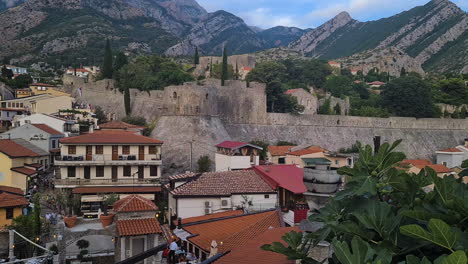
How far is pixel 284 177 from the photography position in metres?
26.5

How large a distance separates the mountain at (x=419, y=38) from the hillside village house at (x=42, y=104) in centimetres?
10135

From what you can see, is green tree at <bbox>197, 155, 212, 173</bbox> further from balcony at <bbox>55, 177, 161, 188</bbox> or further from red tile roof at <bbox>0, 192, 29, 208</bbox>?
red tile roof at <bbox>0, 192, 29, 208</bbox>

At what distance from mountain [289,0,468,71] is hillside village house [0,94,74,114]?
10135cm

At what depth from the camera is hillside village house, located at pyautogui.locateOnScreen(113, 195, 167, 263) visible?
12922 mm

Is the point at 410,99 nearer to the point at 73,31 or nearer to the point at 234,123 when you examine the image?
the point at 234,123

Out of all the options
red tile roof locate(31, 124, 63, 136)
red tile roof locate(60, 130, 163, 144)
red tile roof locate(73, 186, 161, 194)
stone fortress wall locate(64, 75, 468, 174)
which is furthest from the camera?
stone fortress wall locate(64, 75, 468, 174)

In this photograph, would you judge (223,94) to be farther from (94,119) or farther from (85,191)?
(85,191)

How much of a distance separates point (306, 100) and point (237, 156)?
108 feet

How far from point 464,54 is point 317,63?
2149 inches

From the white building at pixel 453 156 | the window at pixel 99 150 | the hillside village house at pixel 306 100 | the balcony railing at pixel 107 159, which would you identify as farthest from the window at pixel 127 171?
the white building at pixel 453 156

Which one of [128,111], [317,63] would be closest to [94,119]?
[128,111]

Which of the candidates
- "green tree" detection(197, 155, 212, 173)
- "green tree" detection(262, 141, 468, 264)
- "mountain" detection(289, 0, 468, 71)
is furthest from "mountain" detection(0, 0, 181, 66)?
"green tree" detection(262, 141, 468, 264)

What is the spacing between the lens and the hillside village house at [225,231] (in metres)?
13.6

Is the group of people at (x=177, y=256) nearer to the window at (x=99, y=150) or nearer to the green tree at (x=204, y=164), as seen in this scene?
the window at (x=99, y=150)
